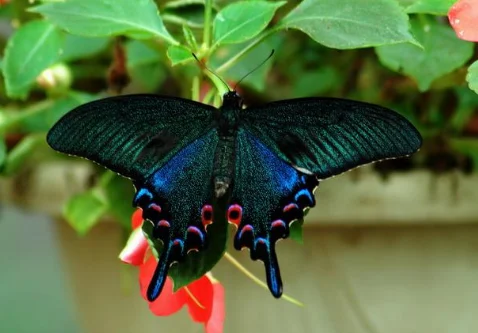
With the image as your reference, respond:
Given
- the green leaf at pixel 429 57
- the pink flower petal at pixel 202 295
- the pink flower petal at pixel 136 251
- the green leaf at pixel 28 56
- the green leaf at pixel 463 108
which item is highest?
the green leaf at pixel 429 57

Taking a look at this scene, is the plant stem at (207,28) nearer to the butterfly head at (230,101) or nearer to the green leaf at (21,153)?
the butterfly head at (230,101)

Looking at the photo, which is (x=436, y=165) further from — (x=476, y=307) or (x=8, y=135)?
(x=8, y=135)

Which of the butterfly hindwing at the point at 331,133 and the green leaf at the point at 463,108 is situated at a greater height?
the butterfly hindwing at the point at 331,133

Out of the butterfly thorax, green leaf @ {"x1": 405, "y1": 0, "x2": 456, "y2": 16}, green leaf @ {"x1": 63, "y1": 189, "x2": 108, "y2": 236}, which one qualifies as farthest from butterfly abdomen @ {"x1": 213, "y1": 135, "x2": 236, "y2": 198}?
green leaf @ {"x1": 63, "y1": 189, "x2": 108, "y2": 236}

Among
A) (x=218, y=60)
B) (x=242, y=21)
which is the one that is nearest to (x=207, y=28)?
(x=242, y=21)

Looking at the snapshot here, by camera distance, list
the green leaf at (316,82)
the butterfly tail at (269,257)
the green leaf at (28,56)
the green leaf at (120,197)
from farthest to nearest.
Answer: the green leaf at (316,82) < the green leaf at (120,197) < the green leaf at (28,56) < the butterfly tail at (269,257)

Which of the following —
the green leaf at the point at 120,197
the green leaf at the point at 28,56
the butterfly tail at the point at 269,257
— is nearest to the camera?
the butterfly tail at the point at 269,257

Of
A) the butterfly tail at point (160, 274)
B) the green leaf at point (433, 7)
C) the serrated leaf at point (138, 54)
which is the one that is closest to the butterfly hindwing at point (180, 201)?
the butterfly tail at point (160, 274)

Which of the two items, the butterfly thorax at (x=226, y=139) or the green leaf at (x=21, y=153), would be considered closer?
the butterfly thorax at (x=226, y=139)
